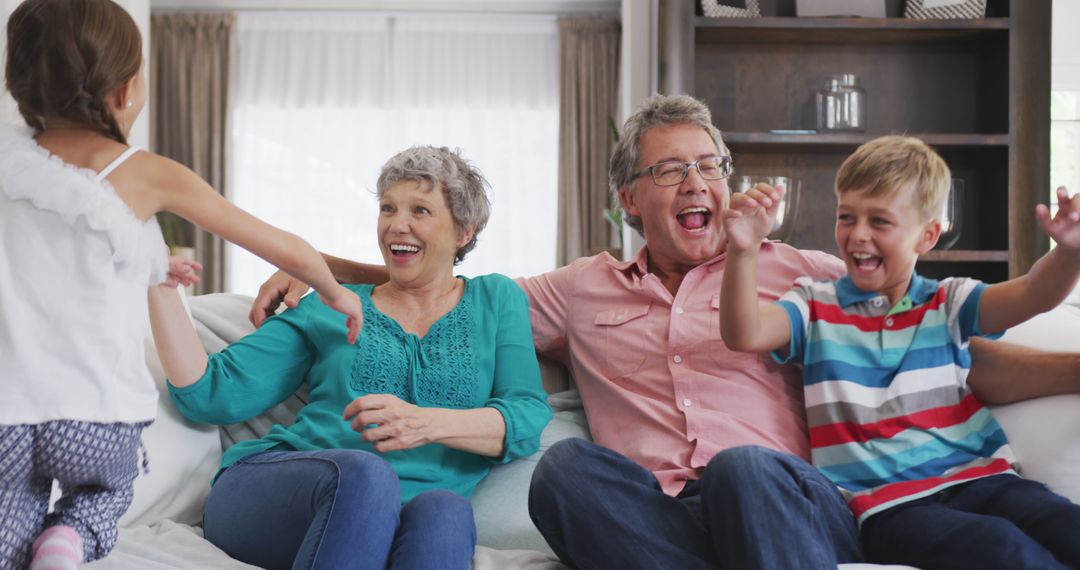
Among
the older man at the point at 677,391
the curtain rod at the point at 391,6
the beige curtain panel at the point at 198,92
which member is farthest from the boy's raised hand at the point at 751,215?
the beige curtain panel at the point at 198,92

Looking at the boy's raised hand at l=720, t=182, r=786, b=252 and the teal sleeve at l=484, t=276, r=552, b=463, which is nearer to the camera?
the boy's raised hand at l=720, t=182, r=786, b=252

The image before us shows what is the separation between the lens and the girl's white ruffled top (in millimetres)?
1088

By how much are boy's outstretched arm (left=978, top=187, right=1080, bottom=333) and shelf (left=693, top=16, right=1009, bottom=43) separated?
2.10m

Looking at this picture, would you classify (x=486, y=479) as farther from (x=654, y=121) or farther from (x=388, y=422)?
(x=654, y=121)

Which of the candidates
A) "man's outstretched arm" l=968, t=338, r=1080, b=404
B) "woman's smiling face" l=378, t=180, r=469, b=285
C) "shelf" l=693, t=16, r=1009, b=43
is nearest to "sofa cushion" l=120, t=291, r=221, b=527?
"woman's smiling face" l=378, t=180, r=469, b=285

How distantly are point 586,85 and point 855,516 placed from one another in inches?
204

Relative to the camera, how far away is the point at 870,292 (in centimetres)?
158

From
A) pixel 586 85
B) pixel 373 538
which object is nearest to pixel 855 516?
pixel 373 538

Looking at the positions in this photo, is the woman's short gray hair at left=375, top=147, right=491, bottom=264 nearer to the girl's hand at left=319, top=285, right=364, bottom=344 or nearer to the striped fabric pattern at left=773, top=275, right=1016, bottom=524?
the girl's hand at left=319, top=285, right=364, bottom=344

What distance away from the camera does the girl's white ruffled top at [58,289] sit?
42.8 inches

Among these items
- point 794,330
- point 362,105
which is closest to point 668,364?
point 794,330

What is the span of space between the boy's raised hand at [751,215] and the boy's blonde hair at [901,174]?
194 millimetres

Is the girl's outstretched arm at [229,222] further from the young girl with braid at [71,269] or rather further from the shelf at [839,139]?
the shelf at [839,139]

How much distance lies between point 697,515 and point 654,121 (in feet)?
2.58
